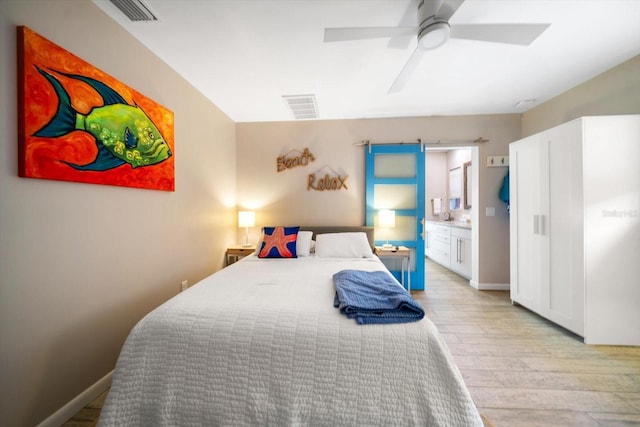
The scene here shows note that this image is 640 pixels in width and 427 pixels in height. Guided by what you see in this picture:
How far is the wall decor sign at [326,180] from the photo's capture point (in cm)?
362

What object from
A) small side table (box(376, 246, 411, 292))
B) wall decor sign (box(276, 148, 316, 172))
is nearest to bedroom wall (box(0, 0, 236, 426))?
wall decor sign (box(276, 148, 316, 172))

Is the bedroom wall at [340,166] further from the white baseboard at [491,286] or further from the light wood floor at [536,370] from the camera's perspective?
the light wood floor at [536,370]

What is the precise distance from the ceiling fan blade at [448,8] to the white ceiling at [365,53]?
0.25m

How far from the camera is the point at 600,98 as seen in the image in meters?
2.50

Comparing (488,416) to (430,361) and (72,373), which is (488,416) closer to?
(430,361)

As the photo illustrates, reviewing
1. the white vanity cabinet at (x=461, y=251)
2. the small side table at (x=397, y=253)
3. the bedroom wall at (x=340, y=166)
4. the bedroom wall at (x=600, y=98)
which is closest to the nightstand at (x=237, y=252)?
the bedroom wall at (x=340, y=166)

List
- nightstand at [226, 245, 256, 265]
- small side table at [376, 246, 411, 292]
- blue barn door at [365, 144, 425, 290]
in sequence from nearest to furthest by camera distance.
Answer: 1. small side table at [376, 246, 411, 292]
2. nightstand at [226, 245, 256, 265]
3. blue barn door at [365, 144, 425, 290]

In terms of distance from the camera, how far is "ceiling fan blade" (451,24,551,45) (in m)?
1.47

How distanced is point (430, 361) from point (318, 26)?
2.23m

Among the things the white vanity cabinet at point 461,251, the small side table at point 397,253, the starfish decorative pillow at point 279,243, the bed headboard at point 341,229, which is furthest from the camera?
the white vanity cabinet at point 461,251

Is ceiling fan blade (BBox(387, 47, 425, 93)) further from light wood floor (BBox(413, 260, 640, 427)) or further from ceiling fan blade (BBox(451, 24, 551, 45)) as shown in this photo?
light wood floor (BBox(413, 260, 640, 427))

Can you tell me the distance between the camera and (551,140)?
2.40 m

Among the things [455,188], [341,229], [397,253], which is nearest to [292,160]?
[341,229]

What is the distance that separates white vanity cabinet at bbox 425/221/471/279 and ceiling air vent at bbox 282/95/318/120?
3108 mm
